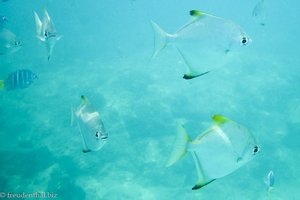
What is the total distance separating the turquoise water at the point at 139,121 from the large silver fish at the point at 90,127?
1.14m

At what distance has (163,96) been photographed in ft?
49.4

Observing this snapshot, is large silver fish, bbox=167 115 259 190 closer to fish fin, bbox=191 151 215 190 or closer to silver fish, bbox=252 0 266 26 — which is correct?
fish fin, bbox=191 151 215 190

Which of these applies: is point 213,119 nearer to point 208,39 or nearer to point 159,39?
point 208,39

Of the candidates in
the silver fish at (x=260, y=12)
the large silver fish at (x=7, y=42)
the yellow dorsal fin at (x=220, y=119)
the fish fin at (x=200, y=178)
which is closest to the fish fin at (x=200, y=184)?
the fish fin at (x=200, y=178)

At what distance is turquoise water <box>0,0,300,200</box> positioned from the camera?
8984mm

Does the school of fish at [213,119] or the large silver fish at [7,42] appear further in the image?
the large silver fish at [7,42]

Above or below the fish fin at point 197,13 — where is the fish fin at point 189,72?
below

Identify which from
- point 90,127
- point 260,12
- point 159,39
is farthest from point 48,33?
point 260,12

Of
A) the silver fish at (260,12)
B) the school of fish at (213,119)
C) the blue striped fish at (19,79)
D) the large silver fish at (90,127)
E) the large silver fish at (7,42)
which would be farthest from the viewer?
the blue striped fish at (19,79)

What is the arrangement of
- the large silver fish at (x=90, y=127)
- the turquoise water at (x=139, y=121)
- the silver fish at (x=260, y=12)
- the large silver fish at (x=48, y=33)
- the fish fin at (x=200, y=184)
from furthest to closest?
the turquoise water at (x=139, y=121)
the silver fish at (x=260, y=12)
the large silver fish at (x=48, y=33)
the large silver fish at (x=90, y=127)
the fish fin at (x=200, y=184)

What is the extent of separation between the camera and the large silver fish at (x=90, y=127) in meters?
2.75

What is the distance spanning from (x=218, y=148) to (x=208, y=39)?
811 millimetres

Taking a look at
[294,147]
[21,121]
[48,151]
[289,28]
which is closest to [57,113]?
[21,121]

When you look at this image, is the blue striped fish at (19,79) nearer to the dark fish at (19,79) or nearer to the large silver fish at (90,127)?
the dark fish at (19,79)
